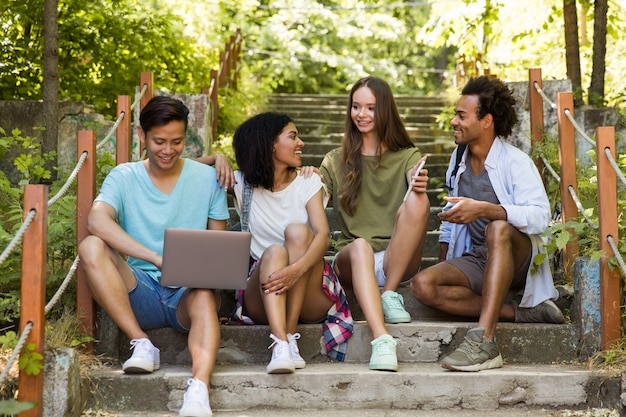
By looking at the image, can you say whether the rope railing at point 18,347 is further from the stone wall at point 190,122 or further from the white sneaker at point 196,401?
the stone wall at point 190,122

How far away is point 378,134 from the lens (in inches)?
187

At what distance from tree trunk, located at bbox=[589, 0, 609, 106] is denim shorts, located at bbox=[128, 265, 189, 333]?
4547 millimetres

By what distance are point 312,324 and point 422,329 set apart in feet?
1.69

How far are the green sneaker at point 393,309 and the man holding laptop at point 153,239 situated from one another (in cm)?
84

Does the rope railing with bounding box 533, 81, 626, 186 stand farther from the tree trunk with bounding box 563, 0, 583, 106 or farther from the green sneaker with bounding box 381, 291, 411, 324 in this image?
the tree trunk with bounding box 563, 0, 583, 106

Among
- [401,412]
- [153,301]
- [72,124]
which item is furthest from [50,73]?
[401,412]

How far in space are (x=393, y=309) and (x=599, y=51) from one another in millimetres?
4103

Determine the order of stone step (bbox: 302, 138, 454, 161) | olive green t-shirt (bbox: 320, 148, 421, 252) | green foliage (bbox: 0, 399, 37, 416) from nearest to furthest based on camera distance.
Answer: green foliage (bbox: 0, 399, 37, 416) → olive green t-shirt (bbox: 320, 148, 421, 252) → stone step (bbox: 302, 138, 454, 161)

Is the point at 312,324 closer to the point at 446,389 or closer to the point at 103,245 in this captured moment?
the point at 446,389

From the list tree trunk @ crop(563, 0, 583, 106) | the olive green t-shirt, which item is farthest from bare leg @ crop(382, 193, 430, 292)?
tree trunk @ crop(563, 0, 583, 106)

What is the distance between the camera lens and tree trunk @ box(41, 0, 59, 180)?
5.82 metres

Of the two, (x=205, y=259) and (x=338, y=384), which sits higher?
(x=205, y=259)

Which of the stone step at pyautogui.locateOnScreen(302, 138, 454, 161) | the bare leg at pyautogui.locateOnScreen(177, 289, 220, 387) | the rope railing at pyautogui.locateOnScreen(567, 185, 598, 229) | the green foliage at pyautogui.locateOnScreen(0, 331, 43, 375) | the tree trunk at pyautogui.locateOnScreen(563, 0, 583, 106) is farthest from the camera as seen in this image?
the stone step at pyautogui.locateOnScreen(302, 138, 454, 161)

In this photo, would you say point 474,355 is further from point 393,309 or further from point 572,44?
point 572,44
